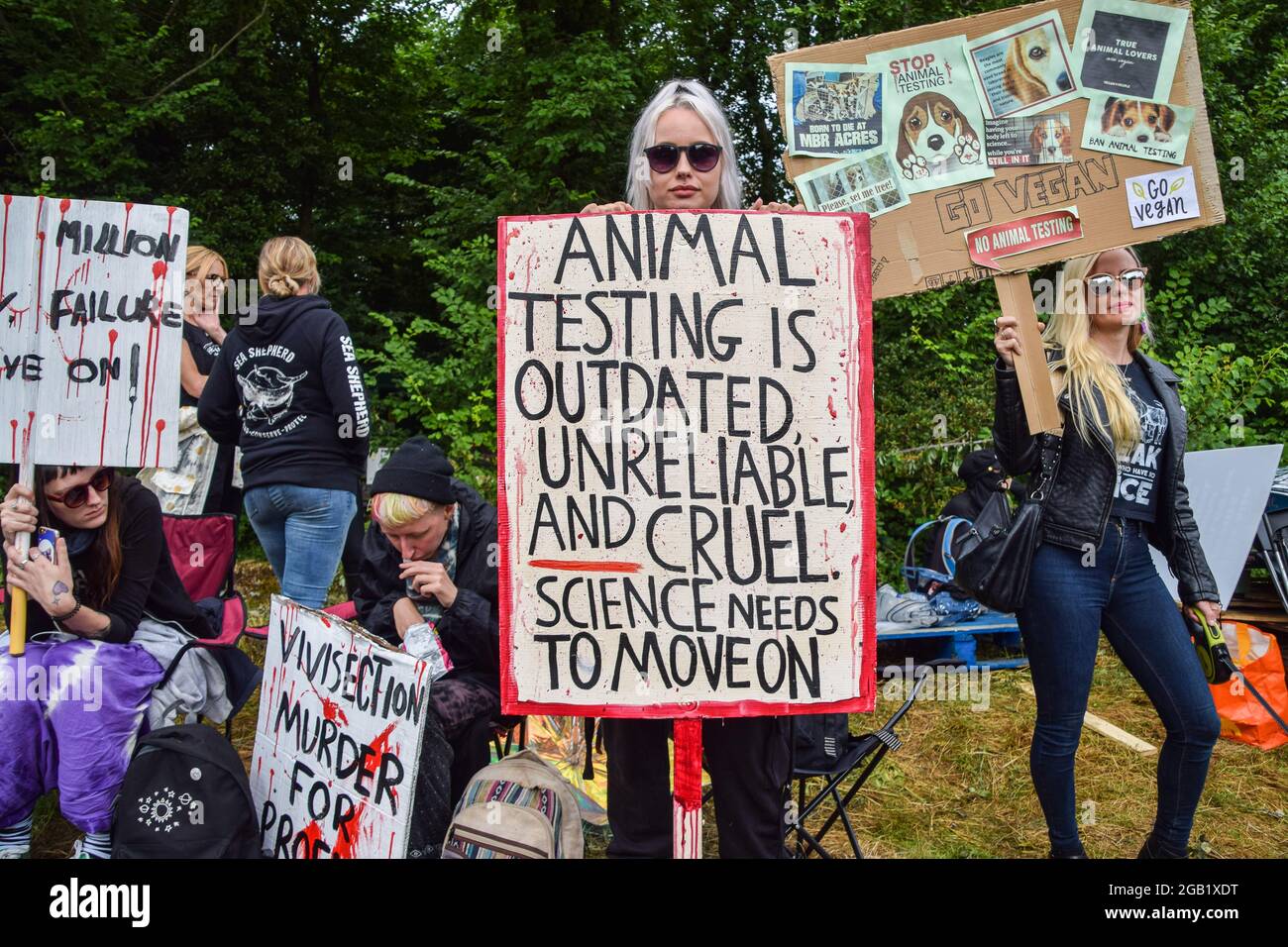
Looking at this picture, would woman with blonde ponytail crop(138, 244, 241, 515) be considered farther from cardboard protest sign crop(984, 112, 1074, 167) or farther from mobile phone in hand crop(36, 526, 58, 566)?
cardboard protest sign crop(984, 112, 1074, 167)

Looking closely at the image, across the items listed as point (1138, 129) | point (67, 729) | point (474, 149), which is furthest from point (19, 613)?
point (474, 149)

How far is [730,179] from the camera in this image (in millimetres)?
2439

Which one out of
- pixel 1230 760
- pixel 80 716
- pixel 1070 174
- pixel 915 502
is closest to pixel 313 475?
pixel 80 716

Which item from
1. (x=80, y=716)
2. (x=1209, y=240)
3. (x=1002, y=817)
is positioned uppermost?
(x=1209, y=240)

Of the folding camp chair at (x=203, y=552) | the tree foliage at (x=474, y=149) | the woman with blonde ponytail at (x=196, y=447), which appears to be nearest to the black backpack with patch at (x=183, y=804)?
the folding camp chair at (x=203, y=552)

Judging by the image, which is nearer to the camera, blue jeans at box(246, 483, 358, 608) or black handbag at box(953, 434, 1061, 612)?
black handbag at box(953, 434, 1061, 612)

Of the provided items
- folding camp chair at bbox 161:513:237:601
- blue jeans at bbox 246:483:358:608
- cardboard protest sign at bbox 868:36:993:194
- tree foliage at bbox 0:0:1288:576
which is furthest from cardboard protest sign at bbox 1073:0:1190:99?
tree foliage at bbox 0:0:1288:576

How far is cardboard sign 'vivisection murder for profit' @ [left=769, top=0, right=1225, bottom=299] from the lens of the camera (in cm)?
266

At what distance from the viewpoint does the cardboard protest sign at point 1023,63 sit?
2654mm

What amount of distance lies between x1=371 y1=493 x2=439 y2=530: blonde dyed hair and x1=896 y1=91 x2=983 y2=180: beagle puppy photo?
5.37 feet

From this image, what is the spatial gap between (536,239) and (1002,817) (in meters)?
2.87

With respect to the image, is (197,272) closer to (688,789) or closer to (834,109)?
(834,109)

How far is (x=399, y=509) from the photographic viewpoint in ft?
10.1

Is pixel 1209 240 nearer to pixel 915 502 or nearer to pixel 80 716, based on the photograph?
pixel 915 502
